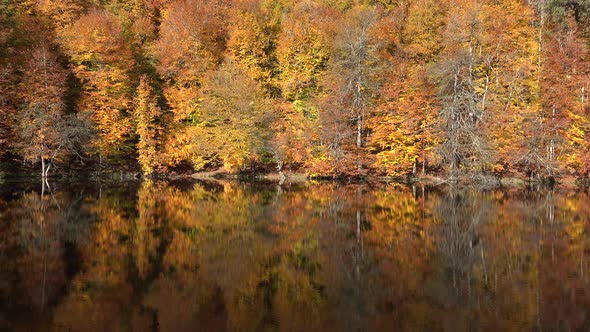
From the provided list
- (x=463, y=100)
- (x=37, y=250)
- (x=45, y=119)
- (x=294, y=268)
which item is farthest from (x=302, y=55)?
(x=294, y=268)

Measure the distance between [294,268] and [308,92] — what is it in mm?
35585

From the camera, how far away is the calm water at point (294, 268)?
29.6ft

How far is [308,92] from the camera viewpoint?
4675cm

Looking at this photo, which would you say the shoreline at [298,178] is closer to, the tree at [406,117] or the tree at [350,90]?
the tree at [406,117]

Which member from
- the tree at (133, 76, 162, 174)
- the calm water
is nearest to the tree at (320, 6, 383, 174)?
the tree at (133, 76, 162, 174)

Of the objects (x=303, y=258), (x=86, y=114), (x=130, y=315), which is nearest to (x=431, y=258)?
(x=303, y=258)

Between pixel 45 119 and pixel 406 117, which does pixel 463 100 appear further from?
pixel 45 119

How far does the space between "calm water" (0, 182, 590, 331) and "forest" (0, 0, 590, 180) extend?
1795 cm

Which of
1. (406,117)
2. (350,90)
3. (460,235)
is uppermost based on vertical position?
(350,90)

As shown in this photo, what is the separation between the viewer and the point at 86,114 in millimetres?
41281

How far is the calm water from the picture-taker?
9.01 meters

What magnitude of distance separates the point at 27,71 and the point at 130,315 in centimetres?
3751

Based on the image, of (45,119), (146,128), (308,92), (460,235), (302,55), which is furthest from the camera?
(302,55)

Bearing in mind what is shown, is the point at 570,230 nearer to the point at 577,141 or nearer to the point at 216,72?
the point at 577,141
